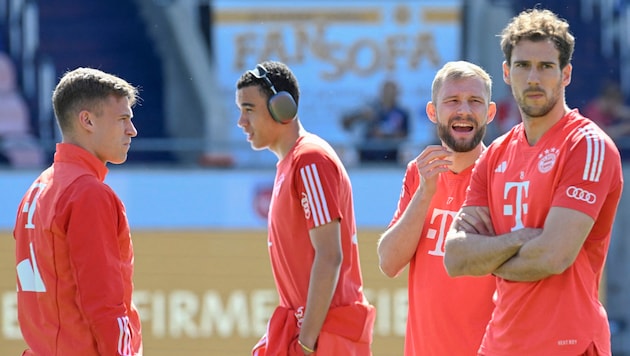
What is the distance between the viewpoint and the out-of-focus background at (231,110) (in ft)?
27.8

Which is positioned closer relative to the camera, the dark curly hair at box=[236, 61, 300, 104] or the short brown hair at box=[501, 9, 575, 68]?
the short brown hair at box=[501, 9, 575, 68]

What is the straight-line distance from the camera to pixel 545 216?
3451 mm

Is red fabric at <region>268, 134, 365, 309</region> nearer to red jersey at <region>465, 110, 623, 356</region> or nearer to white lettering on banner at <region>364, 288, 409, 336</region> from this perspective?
red jersey at <region>465, 110, 623, 356</region>

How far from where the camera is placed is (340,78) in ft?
34.8

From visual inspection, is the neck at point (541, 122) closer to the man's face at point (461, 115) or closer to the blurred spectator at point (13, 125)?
the man's face at point (461, 115)

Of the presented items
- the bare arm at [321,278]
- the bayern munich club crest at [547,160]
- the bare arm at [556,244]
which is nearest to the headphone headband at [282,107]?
the bare arm at [321,278]

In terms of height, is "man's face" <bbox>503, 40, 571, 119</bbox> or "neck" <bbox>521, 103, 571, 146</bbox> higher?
"man's face" <bbox>503, 40, 571, 119</bbox>

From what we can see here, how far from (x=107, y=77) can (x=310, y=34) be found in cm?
709

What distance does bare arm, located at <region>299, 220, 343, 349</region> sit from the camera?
160 inches

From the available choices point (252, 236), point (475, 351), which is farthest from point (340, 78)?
point (475, 351)

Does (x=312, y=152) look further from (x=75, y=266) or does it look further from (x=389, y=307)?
(x=389, y=307)

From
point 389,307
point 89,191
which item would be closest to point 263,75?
point 89,191

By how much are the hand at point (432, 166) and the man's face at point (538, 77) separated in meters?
0.51

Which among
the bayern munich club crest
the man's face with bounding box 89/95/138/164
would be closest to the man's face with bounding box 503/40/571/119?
the bayern munich club crest
